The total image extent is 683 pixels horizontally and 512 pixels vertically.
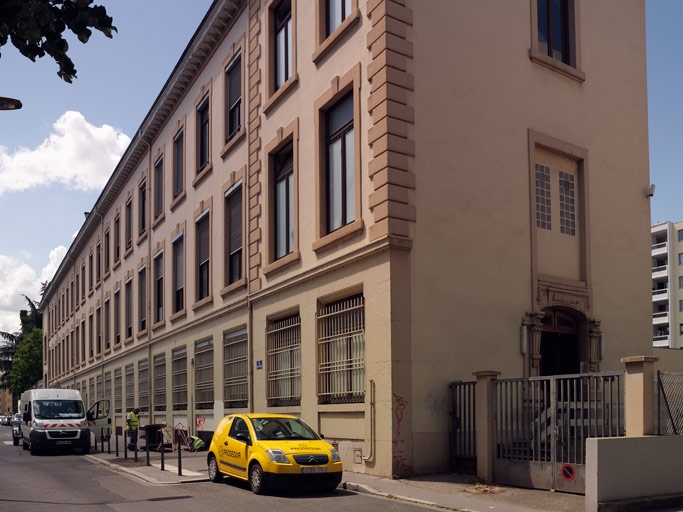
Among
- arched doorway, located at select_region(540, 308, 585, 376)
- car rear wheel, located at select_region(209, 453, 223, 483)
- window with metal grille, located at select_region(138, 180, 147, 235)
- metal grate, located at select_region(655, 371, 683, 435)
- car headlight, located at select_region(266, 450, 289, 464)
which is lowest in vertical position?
car rear wheel, located at select_region(209, 453, 223, 483)

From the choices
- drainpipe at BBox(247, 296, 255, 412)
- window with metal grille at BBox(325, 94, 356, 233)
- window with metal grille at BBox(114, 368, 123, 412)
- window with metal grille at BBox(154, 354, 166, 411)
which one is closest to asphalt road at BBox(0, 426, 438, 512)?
drainpipe at BBox(247, 296, 255, 412)

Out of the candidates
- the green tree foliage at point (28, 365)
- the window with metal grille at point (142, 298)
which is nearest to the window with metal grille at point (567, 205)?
the window with metal grille at point (142, 298)

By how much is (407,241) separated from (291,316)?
5.43 metres

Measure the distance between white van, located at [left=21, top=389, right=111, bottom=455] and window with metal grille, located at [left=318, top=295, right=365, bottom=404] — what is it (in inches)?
493

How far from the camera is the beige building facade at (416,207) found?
15852 mm

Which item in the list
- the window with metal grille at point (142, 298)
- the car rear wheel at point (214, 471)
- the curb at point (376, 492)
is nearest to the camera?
the curb at point (376, 492)

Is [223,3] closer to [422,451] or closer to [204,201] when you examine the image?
[204,201]

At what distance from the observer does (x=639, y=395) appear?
12195mm

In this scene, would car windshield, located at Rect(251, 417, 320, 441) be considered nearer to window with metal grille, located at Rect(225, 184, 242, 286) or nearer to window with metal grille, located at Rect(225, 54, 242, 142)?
window with metal grille, located at Rect(225, 184, 242, 286)

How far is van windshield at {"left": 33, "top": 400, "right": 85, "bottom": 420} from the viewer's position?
28.2 meters

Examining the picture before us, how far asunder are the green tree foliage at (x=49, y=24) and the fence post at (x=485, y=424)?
10580 millimetres

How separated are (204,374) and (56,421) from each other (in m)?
5.56

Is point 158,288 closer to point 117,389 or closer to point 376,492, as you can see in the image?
point 117,389

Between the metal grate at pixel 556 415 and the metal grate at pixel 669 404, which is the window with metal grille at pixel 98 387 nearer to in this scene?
the metal grate at pixel 556 415
